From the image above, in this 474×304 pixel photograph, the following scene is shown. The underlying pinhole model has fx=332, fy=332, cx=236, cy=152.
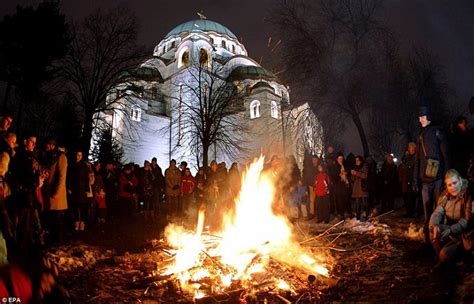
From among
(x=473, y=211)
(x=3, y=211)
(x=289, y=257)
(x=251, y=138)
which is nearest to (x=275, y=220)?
(x=289, y=257)

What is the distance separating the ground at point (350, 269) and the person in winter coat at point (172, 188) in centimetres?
320

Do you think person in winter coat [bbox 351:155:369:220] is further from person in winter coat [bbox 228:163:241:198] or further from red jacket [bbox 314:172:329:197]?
person in winter coat [bbox 228:163:241:198]

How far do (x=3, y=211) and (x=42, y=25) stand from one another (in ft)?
60.6

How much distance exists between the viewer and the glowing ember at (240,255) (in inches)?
209

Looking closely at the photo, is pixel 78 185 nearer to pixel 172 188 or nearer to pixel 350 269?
pixel 172 188

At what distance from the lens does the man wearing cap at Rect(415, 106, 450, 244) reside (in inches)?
253

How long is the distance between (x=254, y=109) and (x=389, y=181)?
34815 mm

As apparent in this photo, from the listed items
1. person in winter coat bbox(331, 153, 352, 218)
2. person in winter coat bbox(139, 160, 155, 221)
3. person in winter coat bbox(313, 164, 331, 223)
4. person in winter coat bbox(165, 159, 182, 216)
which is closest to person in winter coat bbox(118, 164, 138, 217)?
person in winter coat bbox(139, 160, 155, 221)

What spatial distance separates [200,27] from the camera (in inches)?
2127

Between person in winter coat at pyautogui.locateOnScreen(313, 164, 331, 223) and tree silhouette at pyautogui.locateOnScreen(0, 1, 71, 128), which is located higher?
tree silhouette at pyautogui.locateOnScreen(0, 1, 71, 128)

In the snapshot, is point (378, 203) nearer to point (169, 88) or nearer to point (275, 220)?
point (275, 220)

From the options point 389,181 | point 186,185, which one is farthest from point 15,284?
point 389,181

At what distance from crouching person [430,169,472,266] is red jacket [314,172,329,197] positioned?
4397 mm

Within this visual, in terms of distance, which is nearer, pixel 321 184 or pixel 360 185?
pixel 360 185
